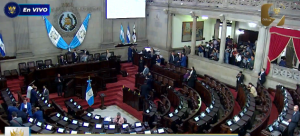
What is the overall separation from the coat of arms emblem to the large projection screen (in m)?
2.48

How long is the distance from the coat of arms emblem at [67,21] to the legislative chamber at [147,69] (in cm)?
7

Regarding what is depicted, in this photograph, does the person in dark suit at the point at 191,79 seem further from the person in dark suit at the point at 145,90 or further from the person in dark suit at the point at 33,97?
the person in dark suit at the point at 33,97

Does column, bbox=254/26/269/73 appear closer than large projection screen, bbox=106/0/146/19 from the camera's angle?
Yes

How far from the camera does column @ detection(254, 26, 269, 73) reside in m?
16.6

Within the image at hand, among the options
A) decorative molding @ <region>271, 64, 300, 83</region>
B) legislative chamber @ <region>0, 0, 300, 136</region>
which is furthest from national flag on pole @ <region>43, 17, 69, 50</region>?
decorative molding @ <region>271, 64, 300, 83</region>

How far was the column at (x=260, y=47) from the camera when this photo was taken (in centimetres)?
1659

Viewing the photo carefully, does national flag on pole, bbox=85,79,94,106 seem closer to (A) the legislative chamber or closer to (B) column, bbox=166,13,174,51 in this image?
(A) the legislative chamber

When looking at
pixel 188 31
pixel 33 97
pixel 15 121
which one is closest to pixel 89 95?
pixel 33 97

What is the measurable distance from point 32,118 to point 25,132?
20.6ft

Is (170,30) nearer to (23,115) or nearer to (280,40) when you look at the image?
(280,40)

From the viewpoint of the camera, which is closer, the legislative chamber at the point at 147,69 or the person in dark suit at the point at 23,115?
the person in dark suit at the point at 23,115

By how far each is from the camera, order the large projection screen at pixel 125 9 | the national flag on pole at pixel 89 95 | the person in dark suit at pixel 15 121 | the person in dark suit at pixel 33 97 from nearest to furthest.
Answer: the person in dark suit at pixel 15 121
the person in dark suit at pixel 33 97
the national flag on pole at pixel 89 95
the large projection screen at pixel 125 9

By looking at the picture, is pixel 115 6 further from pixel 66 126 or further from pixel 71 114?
pixel 66 126

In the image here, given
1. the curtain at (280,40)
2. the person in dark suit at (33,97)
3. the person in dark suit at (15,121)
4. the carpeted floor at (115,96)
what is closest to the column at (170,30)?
the carpeted floor at (115,96)
